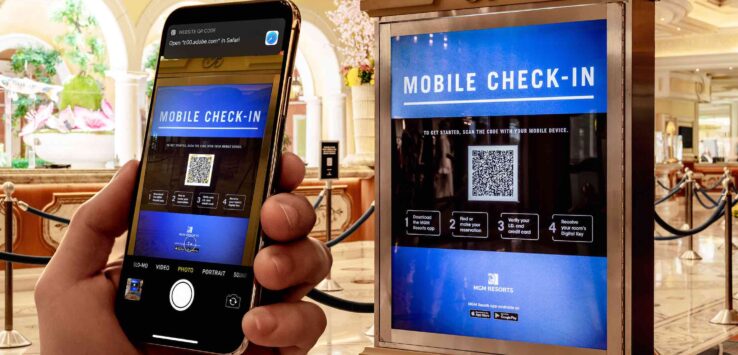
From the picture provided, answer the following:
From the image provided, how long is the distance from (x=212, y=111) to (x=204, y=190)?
126 millimetres

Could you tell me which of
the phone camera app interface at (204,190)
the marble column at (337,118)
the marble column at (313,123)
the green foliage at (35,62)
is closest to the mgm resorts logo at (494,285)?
the phone camera app interface at (204,190)

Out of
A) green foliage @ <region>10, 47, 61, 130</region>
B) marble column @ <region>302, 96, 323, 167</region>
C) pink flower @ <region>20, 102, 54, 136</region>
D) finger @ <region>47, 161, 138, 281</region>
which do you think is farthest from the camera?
green foliage @ <region>10, 47, 61, 130</region>

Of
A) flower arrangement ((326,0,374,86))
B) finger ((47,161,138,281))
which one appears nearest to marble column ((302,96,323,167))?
flower arrangement ((326,0,374,86))

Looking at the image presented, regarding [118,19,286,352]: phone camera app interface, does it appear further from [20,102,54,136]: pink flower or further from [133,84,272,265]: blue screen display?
[20,102,54,136]: pink flower

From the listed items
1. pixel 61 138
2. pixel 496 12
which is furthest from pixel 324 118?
pixel 496 12

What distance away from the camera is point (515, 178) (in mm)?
2178

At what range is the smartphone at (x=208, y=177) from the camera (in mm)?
1113

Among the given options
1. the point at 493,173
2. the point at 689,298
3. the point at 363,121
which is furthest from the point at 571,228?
the point at 363,121

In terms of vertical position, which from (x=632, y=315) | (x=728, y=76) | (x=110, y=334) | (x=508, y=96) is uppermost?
(x=728, y=76)

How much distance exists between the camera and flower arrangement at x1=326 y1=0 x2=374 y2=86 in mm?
7234

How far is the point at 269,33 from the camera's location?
4.00 ft

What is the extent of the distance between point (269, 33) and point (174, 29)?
7.6 inches

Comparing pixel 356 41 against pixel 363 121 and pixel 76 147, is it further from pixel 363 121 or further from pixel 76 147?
pixel 76 147

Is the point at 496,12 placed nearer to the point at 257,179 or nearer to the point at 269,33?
the point at 269,33
